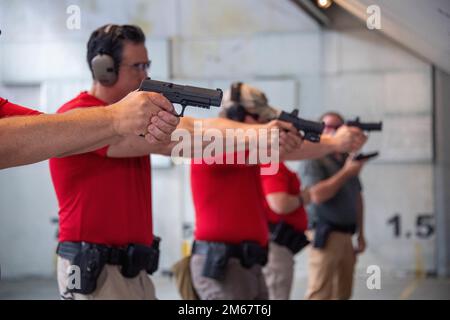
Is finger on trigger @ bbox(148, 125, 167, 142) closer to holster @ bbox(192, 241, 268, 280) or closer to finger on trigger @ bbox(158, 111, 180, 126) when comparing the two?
finger on trigger @ bbox(158, 111, 180, 126)

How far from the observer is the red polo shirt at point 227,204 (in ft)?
14.2

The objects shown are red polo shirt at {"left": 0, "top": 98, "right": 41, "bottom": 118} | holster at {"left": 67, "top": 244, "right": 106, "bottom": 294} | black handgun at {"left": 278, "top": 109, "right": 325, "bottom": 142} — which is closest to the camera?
red polo shirt at {"left": 0, "top": 98, "right": 41, "bottom": 118}

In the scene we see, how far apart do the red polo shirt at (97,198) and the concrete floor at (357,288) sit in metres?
4.86

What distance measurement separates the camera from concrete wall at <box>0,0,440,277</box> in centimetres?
1059

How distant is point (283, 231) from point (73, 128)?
348cm

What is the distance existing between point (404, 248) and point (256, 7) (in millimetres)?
3766

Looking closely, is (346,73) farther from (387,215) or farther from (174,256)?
(174,256)

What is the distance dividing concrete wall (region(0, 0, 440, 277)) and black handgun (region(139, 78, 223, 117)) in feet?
26.0

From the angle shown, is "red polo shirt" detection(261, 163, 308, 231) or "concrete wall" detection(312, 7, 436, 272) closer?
"red polo shirt" detection(261, 163, 308, 231)

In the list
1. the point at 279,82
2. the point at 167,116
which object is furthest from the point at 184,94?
the point at 279,82

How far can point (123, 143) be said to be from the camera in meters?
3.19

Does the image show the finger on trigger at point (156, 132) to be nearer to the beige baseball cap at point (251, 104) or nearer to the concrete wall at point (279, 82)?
the beige baseball cap at point (251, 104)

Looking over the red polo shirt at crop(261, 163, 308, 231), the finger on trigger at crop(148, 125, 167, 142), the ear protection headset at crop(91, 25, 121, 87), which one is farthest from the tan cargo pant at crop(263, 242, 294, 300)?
the finger on trigger at crop(148, 125, 167, 142)

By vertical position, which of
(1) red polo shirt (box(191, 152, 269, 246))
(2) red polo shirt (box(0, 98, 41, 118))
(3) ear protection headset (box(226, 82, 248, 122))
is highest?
(3) ear protection headset (box(226, 82, 248, 122))
